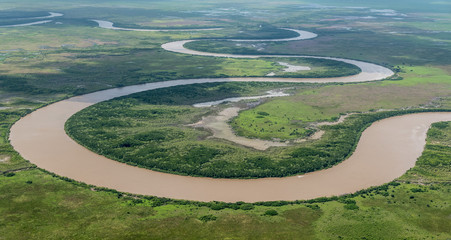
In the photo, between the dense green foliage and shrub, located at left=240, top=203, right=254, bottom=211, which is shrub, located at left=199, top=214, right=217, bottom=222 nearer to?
shrub, located at left=240, top=203, right=254, bottom=211

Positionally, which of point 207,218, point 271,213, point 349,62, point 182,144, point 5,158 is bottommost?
point 5,158

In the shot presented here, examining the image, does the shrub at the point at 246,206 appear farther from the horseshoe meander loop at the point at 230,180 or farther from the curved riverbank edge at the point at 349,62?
the curved riverbank edge at the point at 349,62

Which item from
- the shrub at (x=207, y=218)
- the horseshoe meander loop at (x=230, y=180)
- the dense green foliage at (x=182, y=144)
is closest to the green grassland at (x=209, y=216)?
the shrub at (x=207, y=218)

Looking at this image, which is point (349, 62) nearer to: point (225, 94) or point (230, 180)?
point (225, 94)

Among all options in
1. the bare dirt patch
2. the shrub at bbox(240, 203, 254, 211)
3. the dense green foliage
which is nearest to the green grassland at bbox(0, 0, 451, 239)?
the shrub at bbox(240, 203, 254, 211)

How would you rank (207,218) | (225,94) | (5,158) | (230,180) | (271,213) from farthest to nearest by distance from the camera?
(225,94)
(5,158)
(230,180)
(271,213)
(207,218)

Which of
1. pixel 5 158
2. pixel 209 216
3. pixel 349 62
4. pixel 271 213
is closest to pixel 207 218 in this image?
pixel 209 216

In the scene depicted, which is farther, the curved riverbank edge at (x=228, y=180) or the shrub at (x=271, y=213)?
the curved riverbank edge at (x=228, y=180)
